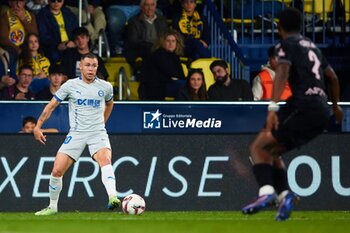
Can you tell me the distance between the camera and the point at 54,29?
20.3 m

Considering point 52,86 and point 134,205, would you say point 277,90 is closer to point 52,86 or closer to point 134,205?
point 134,205

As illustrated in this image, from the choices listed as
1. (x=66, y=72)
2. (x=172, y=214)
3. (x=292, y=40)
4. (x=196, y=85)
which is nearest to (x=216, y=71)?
(x=196, y=85)

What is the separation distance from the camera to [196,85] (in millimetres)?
18953

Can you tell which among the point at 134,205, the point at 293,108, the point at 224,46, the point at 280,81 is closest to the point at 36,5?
the point at 224,46

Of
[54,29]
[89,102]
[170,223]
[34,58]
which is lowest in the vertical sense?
[170,223]

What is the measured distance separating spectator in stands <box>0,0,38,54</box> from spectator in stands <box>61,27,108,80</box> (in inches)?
35.8

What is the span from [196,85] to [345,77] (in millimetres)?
3948

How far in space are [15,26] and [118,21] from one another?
228cm

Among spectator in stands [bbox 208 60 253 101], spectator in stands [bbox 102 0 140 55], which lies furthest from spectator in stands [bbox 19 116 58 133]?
spectator in stands [bbox 102 0 140 55]

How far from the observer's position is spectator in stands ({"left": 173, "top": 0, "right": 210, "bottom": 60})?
2111 cm

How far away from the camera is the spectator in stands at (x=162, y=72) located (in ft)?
63.9

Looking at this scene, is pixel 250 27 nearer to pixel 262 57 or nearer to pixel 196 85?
pixel 262 57

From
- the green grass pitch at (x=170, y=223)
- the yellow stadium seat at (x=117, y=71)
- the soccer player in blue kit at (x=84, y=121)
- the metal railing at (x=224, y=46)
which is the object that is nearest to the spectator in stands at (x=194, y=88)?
the yellow stadium seat at (x=117, y=71)

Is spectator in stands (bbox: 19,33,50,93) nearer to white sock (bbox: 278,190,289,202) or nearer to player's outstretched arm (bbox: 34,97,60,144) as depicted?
player's outstretched arm (bbox: 34,97,60,144)
